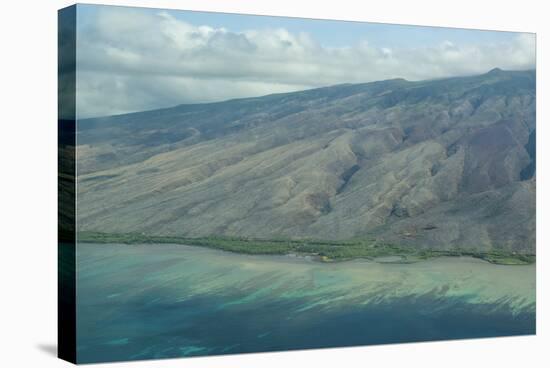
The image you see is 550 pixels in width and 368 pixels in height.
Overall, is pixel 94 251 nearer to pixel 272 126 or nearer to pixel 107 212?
pixel 107 212

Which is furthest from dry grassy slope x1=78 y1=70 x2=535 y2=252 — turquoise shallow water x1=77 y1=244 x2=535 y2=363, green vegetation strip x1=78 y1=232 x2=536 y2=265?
turquoise shallow water x1=77 y1=244 x2=535 y2=363

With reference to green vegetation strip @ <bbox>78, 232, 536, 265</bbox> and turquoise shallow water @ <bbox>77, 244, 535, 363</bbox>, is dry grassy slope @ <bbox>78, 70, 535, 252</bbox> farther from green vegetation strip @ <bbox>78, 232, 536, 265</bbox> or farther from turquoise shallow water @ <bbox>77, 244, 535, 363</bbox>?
A: turquoise shallow water @ <bbox>77, 244, 535, 363</bbox>

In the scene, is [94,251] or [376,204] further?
[376,204]

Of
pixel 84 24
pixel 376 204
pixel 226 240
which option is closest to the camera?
pixel 84 24

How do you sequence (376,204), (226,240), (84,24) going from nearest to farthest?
(84,24) < (226,240) < (376,204)

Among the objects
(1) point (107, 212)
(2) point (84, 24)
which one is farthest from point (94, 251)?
(2) point (84, 24)

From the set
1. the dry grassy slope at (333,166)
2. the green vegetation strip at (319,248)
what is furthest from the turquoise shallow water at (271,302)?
the dry grassy slope at (333,166)

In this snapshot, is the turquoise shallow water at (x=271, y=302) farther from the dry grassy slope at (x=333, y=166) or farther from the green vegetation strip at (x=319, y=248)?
the dry grassy slope at (x=333, y=166)

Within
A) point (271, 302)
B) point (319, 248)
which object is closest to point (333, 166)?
point (319, 248)
